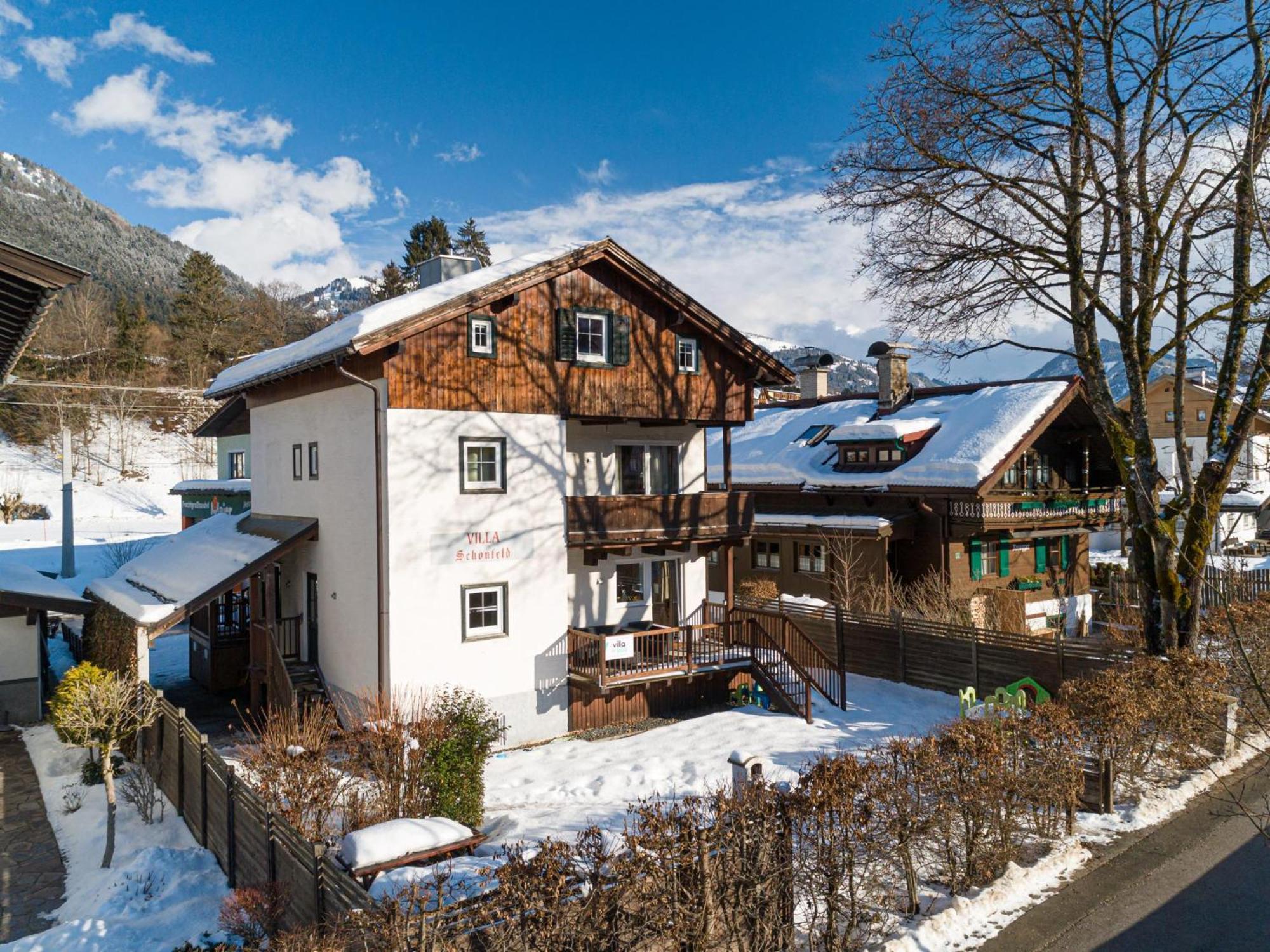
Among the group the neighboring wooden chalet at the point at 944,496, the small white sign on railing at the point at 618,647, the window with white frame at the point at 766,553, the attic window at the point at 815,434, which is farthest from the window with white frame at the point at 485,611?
the attic window at the point at 815,434

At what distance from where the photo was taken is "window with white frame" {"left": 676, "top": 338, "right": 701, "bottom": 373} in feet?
68.9

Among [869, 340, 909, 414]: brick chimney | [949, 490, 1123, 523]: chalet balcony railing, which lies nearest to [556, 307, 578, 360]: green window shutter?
[949, 490, 1123, 523]: chalet balcony railing

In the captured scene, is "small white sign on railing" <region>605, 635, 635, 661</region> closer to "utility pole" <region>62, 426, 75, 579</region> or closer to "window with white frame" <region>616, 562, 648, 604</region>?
"window with white frame" <region>616, 562, 648, 604</region>

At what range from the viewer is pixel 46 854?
12312 millimetres

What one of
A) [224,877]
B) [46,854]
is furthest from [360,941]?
[46,854]

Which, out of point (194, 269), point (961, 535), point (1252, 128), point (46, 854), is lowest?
point (46, 854)

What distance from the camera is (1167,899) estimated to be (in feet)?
32.6

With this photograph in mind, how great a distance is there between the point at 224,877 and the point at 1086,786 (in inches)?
482

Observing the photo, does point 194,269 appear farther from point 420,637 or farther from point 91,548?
point 420,637

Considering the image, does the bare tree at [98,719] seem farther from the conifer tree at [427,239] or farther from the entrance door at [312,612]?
the conifer tree at [427,239]

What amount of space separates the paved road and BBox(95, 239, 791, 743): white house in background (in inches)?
390

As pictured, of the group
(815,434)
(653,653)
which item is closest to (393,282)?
(815,434)

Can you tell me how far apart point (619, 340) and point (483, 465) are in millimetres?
4566

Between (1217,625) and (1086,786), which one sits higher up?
(1217,625)
